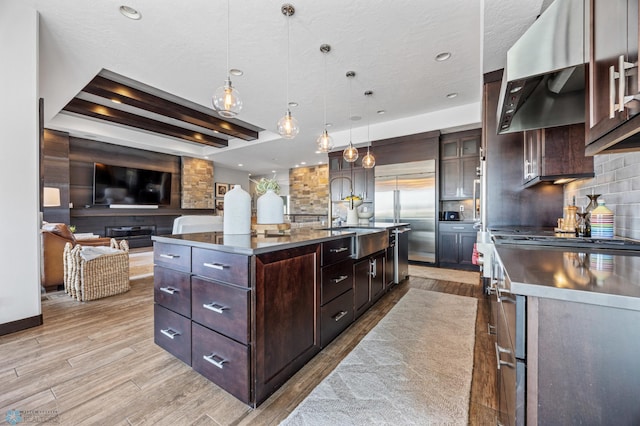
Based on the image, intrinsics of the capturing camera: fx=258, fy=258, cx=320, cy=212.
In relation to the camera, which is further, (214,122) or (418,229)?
(214,122)

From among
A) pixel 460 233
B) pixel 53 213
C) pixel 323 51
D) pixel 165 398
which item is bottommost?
pixel 165 398

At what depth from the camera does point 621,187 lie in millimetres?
1552

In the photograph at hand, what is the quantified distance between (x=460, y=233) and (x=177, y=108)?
5800mm

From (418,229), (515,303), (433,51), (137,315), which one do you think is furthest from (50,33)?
(418,229)

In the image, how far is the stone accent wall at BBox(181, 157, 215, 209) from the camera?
8094 millimetres

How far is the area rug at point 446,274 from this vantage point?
4.06m

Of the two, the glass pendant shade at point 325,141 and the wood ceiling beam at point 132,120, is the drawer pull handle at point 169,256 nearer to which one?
the glass pendant shade at point 325,141

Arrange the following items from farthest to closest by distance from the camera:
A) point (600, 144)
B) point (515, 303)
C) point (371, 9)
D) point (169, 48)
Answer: point (169, 48)
point (371, 9)
point (600, 144)
point (515, 303)

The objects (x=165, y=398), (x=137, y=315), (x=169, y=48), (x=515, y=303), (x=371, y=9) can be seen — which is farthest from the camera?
(x=169, y=48)

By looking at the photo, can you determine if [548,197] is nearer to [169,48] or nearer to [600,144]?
[600,144]

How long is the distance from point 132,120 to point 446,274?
6.94 m

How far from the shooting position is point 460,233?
4.79 meters

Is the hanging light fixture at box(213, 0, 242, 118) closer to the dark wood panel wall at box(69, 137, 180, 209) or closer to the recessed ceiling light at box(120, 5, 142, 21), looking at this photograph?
the recessed ceiling light at box(120, 5, 142, 21)

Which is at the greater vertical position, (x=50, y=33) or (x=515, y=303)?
(x=50, y=33)
